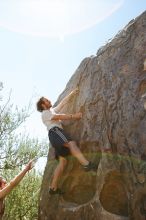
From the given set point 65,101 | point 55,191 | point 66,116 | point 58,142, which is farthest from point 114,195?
point 65,101

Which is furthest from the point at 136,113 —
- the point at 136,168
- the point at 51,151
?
the point at 51,151

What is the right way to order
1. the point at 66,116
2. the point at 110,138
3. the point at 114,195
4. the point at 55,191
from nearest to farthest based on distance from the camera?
the point at 114,195 < the point at 110,138 < the point at 55,191 < the point at 66,116

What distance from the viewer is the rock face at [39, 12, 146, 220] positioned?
260 inches

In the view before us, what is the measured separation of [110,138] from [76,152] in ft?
2.92

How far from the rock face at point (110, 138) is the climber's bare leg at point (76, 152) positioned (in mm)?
332

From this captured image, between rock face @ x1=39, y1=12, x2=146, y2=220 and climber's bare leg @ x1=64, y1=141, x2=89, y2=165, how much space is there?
332 millimetres

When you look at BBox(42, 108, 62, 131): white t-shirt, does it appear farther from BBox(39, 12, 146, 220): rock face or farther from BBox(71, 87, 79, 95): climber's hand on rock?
BBox(71, 87, 79, 95): climber's hand on rock

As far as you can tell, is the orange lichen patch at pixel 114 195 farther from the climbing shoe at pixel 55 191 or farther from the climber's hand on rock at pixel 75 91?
the climber's hand on rock at pixel 75 91

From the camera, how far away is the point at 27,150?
17109mm

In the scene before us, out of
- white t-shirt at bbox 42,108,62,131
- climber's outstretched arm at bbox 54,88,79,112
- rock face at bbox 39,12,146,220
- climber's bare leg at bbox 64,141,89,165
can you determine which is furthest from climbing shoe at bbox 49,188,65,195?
climber's outstretched arm at bbox 54,88,79,112

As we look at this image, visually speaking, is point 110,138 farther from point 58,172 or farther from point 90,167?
point 58,172

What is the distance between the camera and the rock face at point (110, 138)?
6609mm

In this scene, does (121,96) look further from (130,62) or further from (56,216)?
(56,216)

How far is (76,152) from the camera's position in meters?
7.51
